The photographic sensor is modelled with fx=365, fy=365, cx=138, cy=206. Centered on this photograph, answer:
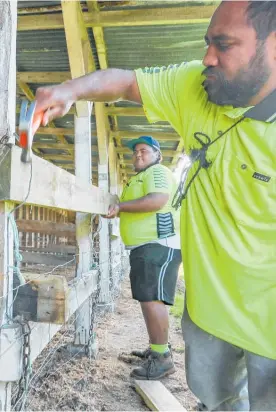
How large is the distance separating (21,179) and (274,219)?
0.86 m

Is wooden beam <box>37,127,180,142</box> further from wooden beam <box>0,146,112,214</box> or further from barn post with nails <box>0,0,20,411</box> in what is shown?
barn post with nails <box>0,0,20,411</box>

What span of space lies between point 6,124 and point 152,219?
1.86m

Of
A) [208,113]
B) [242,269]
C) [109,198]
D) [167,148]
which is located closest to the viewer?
[242,269]

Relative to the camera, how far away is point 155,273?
2.88 m

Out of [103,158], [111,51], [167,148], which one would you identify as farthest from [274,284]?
[167,148]

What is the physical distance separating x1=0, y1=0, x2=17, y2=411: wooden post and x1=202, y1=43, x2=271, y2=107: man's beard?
2.35ft

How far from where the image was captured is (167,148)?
763cm

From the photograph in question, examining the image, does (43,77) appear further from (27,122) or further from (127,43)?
(27,122)

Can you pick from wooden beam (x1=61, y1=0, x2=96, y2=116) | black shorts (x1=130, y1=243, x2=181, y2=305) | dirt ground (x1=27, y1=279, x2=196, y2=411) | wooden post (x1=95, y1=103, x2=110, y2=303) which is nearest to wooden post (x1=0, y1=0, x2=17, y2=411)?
dirt ground (x1=27, y1=279, x2=196, y2=411)

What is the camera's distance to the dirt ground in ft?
7.67

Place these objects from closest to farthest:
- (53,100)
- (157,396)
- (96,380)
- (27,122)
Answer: (27,122) < (53,100) < (157,396) < (96,380)

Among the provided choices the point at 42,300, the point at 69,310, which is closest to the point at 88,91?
the point at 42,300

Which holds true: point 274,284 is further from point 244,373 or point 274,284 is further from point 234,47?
point 234,47

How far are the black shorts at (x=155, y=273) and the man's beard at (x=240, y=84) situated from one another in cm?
175
